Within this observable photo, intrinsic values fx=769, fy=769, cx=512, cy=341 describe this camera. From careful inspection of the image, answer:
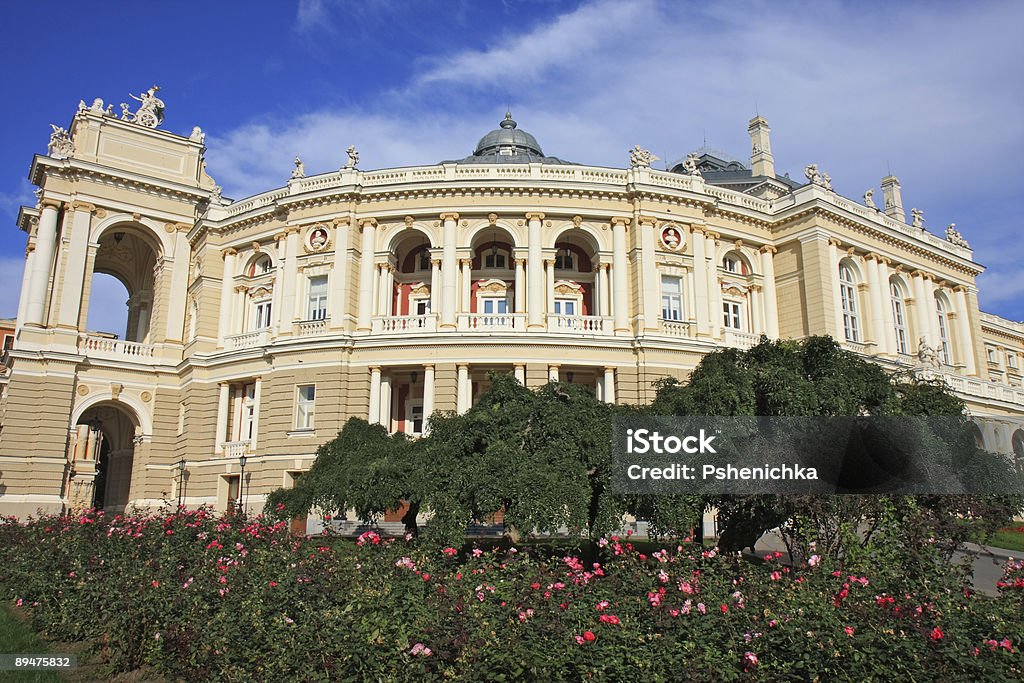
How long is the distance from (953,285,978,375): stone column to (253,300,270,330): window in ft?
126

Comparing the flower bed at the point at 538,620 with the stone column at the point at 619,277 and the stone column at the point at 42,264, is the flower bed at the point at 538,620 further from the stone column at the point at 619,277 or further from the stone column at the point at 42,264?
the stone column at the point at 42,264

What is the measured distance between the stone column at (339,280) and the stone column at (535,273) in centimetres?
805

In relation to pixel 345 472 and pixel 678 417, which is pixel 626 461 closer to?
pixel 678 417

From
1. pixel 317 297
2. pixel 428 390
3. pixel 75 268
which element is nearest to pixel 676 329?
pixel 428 390

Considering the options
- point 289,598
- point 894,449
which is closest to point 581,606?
point 289,598

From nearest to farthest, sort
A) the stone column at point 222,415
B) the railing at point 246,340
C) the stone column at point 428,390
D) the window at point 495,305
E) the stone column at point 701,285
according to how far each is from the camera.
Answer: the stone column at point 428,390 < the stone column at point 701,285 < the railing at point 246,340 < the stone column at point 222,415 < the window at point 495,305

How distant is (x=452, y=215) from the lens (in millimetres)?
34469

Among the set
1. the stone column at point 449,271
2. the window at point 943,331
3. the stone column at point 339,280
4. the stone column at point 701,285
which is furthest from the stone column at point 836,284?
the stone column at point 339,280

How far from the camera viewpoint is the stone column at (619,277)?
33750mm

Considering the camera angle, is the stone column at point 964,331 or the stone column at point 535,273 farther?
the stone column at point 964,331

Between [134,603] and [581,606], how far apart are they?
19.2 feet

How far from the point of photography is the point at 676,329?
33.9 metres

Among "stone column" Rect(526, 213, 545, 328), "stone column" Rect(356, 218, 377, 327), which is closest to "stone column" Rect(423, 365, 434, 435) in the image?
"stone column" Rect(356, 218, 377, 327)

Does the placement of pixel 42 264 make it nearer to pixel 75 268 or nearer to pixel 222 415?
pixel 75 268
